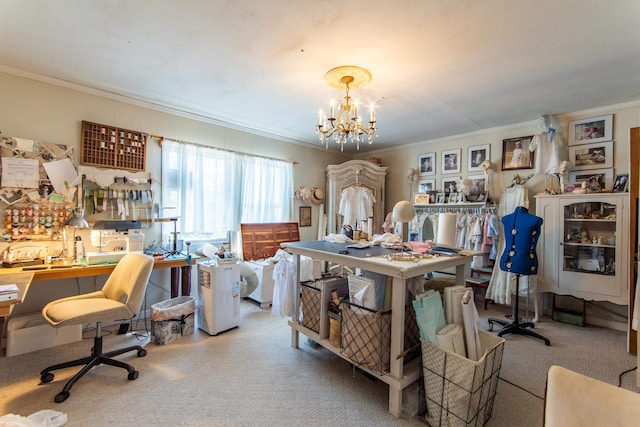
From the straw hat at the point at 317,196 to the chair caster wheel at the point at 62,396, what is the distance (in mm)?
3800

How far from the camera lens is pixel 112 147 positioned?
311 centimetres

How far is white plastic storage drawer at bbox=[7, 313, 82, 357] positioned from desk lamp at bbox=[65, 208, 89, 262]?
1.96 feet

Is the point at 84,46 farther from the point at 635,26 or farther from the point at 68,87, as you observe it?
the point at 635,26

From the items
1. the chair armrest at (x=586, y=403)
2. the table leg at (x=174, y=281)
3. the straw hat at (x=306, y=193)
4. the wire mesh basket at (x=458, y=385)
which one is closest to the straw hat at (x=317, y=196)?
the straw hat at (x=306, y=193)

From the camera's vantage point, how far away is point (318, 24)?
189cm

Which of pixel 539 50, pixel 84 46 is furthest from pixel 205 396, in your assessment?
pixel 539 50

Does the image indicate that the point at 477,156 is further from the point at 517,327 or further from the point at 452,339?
the point at 452,339

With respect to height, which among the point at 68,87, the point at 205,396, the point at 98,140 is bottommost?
the point at 205,396

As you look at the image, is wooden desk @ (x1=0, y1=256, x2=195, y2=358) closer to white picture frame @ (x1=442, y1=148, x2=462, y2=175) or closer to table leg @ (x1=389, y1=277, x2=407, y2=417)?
table leg @ (x1=389, y1=277, x2=407, y2=417)

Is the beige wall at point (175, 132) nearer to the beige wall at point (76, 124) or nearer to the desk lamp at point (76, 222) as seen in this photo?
the beige wall at point (76, 124)

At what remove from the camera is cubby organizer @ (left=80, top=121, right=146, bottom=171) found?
9.70 feet

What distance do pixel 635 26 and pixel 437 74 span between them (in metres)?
1.21

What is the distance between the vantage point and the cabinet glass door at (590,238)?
3.16 m

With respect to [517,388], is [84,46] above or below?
above
